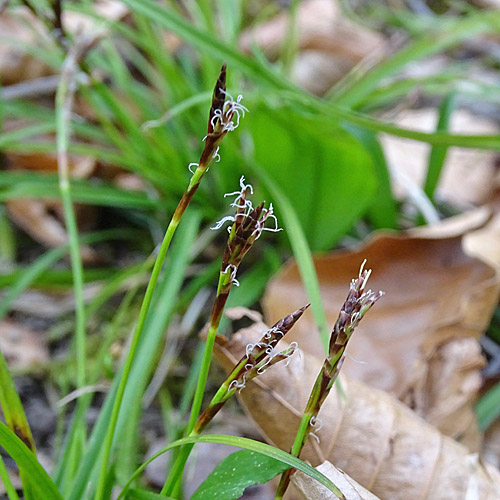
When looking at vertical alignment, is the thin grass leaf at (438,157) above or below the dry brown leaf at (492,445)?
above

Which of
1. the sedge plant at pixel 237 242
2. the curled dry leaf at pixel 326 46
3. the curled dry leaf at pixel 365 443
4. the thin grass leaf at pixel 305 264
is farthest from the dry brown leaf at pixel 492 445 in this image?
the curled dry leaf at pixel 326 46

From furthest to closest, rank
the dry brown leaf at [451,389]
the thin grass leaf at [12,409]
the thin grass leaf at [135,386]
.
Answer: the dry brown leaf at [451,389], the thin grass leaf at [135,386], the thin grass leaf at [12,409]

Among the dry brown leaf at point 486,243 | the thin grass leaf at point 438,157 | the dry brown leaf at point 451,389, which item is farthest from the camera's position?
the thin grass leaf at point 438,157

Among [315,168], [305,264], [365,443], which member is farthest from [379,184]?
[365,443]

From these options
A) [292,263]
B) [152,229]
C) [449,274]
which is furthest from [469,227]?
[152,229]

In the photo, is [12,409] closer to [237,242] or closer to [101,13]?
[237,242]

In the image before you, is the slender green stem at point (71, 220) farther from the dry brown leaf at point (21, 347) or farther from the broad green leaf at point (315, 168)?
the broad green leaf at point (315, 168)

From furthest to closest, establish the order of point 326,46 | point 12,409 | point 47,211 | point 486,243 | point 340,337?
point 326,46
point 47,211
point 486,243
point 12,409
point 340,337
